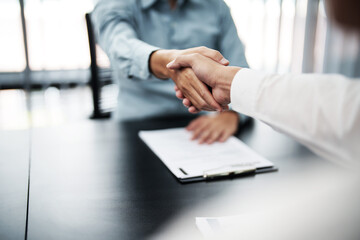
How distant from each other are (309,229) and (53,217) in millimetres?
341

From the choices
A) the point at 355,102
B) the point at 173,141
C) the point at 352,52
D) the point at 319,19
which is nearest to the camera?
the point at 355,102

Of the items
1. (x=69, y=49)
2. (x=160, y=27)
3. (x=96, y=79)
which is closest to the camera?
(x=160, y=27)

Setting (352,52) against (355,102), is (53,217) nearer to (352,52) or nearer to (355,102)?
(355,102)

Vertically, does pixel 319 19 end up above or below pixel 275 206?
above

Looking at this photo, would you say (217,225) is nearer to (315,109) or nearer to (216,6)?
(315,109)

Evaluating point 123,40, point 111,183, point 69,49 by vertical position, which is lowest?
point 111,183

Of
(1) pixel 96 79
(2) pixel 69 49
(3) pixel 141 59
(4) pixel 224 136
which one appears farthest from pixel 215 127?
(2) pixel 69 49

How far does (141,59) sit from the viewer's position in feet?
2.37

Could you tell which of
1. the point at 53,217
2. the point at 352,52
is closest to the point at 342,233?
the point at 53,217

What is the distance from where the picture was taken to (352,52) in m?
2.37

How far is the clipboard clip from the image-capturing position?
1.78ft

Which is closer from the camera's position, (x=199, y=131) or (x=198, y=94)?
(x=198, y=94)

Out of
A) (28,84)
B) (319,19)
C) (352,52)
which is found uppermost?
(319,19)

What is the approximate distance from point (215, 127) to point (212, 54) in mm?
205
